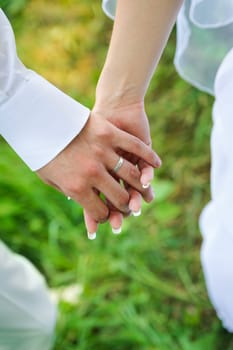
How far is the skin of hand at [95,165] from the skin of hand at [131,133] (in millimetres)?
14

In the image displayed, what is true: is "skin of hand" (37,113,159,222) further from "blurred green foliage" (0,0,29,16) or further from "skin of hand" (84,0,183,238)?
"blurred green foliage" (0,0,29,16)

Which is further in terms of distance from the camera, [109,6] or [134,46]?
[109,6]

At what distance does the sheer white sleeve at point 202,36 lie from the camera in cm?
115

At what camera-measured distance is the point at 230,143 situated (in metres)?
1.17

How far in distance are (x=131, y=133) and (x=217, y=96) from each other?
15 cm

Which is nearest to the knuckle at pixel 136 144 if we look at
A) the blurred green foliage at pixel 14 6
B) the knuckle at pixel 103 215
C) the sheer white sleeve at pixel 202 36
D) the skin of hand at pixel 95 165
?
the skin of hand at pixel 95 165

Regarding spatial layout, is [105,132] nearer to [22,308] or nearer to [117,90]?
[117,90]

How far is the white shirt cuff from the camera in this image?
1.03 m

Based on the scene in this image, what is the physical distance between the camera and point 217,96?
118cm

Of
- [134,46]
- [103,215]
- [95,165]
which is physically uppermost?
[134,46]

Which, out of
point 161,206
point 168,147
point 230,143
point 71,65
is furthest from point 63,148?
point 71,65

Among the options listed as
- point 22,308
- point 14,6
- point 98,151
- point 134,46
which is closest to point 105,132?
point 98,151

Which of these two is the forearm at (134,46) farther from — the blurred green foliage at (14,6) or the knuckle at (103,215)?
the blurred green foliage at (14,6)

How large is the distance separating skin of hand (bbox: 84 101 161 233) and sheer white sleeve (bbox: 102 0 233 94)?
0.17m
